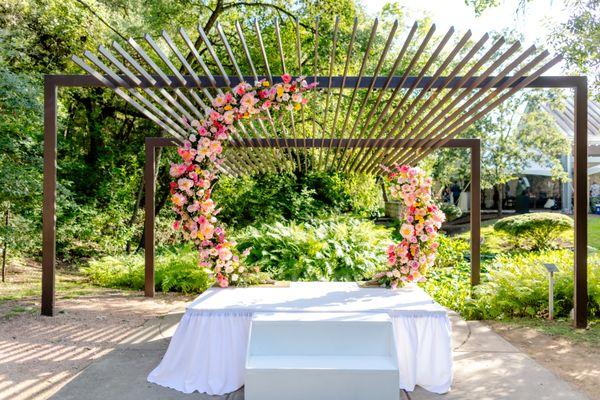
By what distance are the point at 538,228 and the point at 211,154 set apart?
8.43 m

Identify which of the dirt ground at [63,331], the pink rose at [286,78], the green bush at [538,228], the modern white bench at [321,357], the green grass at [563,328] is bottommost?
the green grass at [563,328]

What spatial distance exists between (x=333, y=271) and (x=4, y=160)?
15.3ft

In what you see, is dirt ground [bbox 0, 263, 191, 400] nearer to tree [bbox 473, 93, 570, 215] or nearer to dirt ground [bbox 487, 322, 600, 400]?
dirt ground [bbox 487, 322, 600, 400]

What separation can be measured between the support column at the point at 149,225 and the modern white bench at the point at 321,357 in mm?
3703

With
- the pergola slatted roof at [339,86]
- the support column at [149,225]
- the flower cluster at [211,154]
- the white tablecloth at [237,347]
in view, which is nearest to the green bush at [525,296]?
the pergola slatted roof at [339,86]

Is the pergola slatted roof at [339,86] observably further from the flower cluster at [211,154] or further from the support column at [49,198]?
the support column at [49,198]

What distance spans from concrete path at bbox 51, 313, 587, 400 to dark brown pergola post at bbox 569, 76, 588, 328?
1.05 metres

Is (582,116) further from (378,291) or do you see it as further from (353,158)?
(353,158)

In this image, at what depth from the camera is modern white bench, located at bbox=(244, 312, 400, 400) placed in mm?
3014

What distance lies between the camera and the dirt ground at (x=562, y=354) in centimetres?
370

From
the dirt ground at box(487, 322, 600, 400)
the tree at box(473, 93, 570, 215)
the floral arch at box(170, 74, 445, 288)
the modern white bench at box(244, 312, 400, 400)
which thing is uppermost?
the tree at box(473, 93, 570, 215)

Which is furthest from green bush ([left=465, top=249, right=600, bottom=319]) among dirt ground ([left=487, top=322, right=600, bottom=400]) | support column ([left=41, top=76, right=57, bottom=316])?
support column ([left=41, top=76, right=57, bottom=316])

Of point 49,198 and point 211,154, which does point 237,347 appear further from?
point 49,198

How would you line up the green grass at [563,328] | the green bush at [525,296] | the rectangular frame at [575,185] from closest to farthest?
the green grass at [563,328], the rectangular frame at [575,185], the green bush at [525,296]
